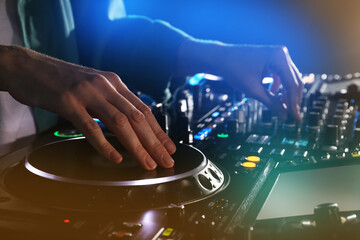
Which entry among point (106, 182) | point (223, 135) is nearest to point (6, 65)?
point (106, 182)

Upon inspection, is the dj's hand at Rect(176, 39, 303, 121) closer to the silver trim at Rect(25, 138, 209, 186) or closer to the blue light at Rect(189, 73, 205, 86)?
the blue light at Rect(189, 73, 205, 86)

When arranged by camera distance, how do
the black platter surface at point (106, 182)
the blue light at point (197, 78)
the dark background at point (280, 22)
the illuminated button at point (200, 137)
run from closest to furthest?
the black platter surface at point (106, 182), the illuminated button at point (200, 137), the blue light at point (197, 78), the dark background at point (280, 22)

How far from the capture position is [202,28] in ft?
6.97

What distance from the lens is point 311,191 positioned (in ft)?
2.51

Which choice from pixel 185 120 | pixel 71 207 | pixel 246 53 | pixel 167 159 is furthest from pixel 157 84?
pixel 71 207

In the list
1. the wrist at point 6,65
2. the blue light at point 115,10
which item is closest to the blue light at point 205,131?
the wrist at point 6,65

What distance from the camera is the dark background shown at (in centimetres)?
203

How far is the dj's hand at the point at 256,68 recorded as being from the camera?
1267mm

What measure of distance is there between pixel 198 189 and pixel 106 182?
15 cm

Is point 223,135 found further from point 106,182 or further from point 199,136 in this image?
point 106,182

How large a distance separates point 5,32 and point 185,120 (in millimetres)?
689

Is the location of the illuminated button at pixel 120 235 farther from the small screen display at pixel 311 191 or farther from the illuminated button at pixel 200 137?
the illuminated button at pixel 200 137

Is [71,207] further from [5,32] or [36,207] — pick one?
[5,32]

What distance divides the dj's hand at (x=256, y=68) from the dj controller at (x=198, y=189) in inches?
7.8
